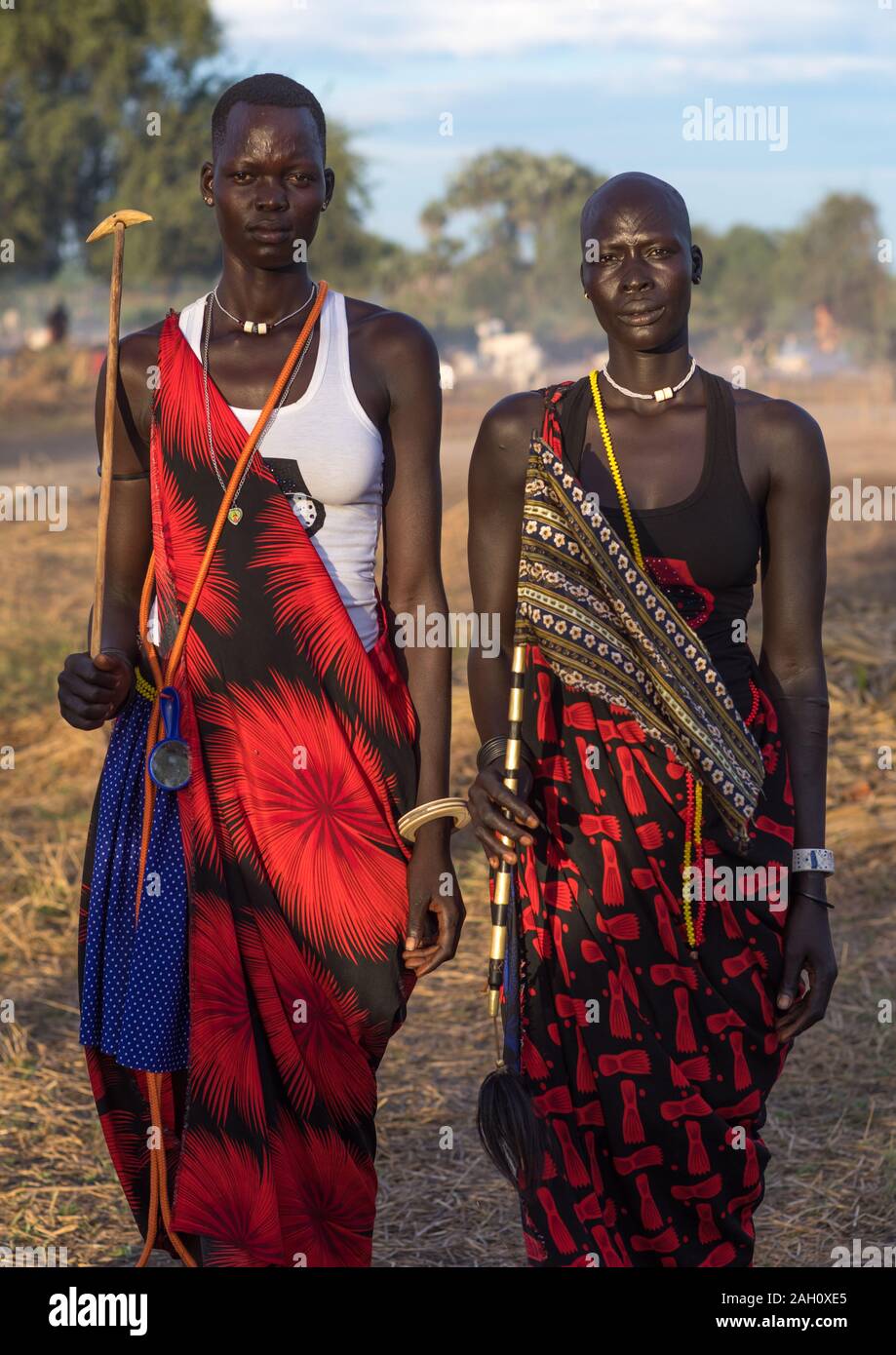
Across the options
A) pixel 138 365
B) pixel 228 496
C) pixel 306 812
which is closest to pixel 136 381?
pixel 138 365

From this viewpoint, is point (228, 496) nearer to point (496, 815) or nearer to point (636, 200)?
point (496, 815)

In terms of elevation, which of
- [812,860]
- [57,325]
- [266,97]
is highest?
[57,325]

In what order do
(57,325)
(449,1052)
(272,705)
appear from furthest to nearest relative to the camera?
(57,325), (449,1052), (272,705)

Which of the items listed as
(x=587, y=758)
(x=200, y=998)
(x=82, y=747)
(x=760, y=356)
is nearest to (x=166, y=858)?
(x=200, y=998)

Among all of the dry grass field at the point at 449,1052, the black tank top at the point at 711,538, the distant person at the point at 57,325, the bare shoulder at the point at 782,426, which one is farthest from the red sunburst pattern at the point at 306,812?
the distant person at the point at 57,325

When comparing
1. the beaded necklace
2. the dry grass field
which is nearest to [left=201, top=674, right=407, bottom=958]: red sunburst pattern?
the beaded necklace

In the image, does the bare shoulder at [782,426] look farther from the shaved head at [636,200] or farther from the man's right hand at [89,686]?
the man's right hand at [89,686]

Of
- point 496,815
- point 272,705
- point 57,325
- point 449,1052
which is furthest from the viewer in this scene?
point 57,325

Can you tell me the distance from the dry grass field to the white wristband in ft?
3.69

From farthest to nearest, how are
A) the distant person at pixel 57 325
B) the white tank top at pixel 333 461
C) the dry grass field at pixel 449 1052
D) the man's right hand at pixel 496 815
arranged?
the distant person at pixel 57 325 < the dry grass field at pixel 449 1052 < the white tank top at pixel 333 461 < the man's right hand at pixel 496 815

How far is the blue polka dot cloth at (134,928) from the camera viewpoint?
254 centimetres

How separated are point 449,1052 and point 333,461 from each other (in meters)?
2.35

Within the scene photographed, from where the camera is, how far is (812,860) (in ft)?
8.43

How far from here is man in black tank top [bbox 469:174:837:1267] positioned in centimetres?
246
